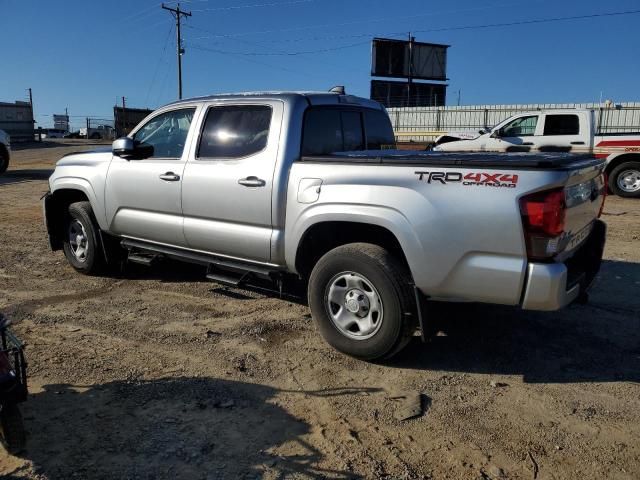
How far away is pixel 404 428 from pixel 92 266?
430 cm

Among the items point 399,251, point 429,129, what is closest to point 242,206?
point 399,251

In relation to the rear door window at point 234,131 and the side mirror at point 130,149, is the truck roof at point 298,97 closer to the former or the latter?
the rear door window at point 234,131

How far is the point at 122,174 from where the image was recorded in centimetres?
568

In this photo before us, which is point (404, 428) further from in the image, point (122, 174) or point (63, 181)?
point (63, 181)

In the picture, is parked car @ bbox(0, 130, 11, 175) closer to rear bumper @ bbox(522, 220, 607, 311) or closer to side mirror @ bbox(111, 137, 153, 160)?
side mirror @ bbox(111, 137, 153, 160)

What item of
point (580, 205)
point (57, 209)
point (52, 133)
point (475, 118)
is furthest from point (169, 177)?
point (52, 133)

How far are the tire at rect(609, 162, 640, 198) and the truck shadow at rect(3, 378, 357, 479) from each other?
11881 mm

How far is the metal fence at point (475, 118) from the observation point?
2184 cm

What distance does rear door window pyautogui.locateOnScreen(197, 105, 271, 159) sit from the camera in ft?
15.3

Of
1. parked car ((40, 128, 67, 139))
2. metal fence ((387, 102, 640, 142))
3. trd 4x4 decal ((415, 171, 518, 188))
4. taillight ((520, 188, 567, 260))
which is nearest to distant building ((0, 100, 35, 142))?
parked car ((40, 128, 67, 139))

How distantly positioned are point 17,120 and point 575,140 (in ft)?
115

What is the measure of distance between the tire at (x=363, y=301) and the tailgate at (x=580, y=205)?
104 centimetres

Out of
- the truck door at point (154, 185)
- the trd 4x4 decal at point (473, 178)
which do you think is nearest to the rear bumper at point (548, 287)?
the trd 4x4 decal at point (473, 178)

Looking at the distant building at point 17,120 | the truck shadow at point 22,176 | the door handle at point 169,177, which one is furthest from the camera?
the distant building at point 17,120
